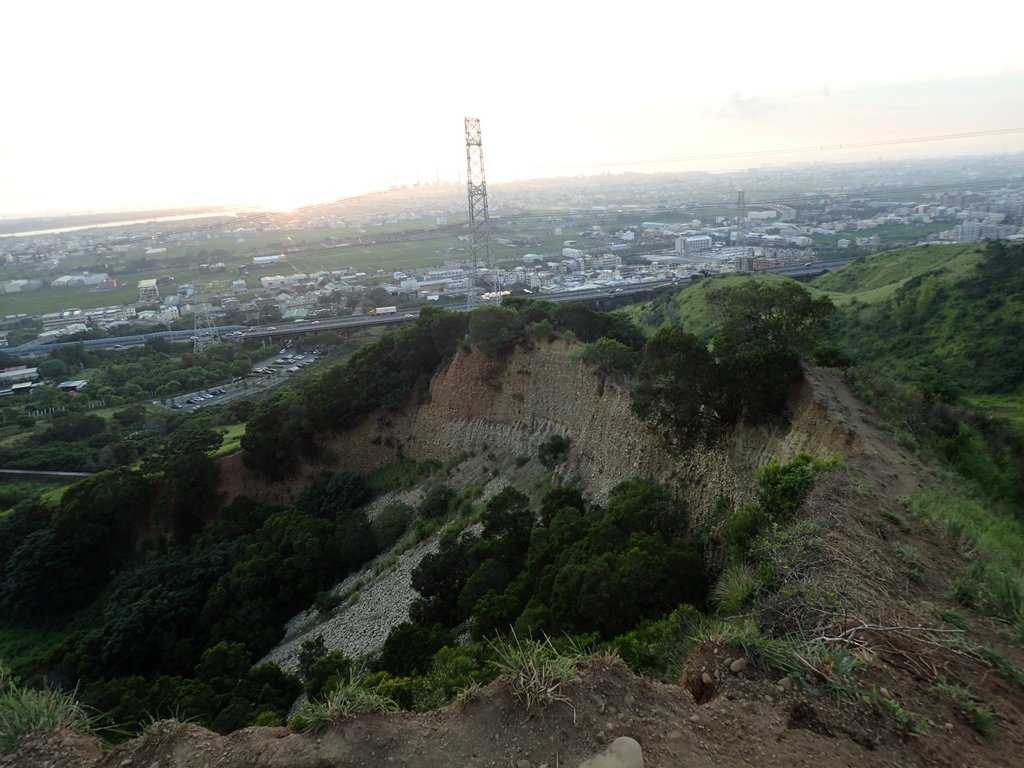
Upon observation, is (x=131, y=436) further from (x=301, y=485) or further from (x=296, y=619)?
(x=296, y=619)

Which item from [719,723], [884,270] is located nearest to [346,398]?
[719,723]

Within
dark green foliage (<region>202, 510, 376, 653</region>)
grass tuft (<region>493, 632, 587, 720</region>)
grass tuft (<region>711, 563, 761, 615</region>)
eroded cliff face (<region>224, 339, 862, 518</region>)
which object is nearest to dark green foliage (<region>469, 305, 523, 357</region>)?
eroded cliff face (<region>224, 339, 862, 518</region>)

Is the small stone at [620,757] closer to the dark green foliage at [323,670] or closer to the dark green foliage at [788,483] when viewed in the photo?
the dark green foliage at [788,483]

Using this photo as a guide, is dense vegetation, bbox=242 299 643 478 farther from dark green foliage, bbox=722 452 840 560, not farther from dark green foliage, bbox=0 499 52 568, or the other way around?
dark green foliage, bbox=722 452 840 560

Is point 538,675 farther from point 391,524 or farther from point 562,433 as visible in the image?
point 391,524

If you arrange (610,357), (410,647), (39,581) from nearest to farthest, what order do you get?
(410,647), (610,357), (39,581)

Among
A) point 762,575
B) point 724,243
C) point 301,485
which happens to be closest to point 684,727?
point 762,575
